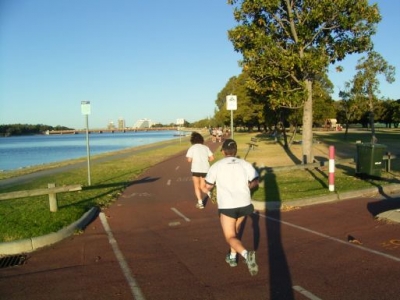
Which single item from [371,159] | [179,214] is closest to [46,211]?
[179,214]

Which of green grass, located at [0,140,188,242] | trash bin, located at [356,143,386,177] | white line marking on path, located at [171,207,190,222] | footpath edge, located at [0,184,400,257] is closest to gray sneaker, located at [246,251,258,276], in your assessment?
footpath edge, located at [0,184,400,257]

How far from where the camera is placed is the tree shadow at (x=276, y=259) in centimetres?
468

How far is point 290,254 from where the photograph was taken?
19.9ft

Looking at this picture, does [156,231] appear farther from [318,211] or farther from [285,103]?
[285,103]

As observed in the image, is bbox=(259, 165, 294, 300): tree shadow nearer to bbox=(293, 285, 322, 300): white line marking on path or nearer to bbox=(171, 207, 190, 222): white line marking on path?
bbox=(293, 285, 322, 300): white line marking on path

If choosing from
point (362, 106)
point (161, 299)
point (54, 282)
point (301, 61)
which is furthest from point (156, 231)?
point (362, 106)

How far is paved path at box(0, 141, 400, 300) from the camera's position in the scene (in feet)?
15.8

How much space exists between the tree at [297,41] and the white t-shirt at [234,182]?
35.0 ft


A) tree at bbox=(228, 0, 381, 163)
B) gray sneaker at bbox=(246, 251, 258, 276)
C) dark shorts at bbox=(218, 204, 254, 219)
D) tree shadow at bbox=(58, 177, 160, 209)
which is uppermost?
tree at bbox=(228, 0, 381, 163)

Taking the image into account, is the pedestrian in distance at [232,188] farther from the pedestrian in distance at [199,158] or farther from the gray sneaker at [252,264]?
the pedestrian in distance at [199,158]

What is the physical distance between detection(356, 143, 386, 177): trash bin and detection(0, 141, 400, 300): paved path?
362 cm

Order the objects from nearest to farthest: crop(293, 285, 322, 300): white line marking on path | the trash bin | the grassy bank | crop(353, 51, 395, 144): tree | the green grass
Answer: crop(293, 285, 322, 300): white line marking on path, the green grass, the grassy bank, the trash bin, crop(353, 51, 395, 144): tree

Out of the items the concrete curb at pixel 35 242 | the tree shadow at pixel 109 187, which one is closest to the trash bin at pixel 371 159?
the tree shadow at pixel 109 187

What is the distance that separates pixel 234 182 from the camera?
17.4 feet
